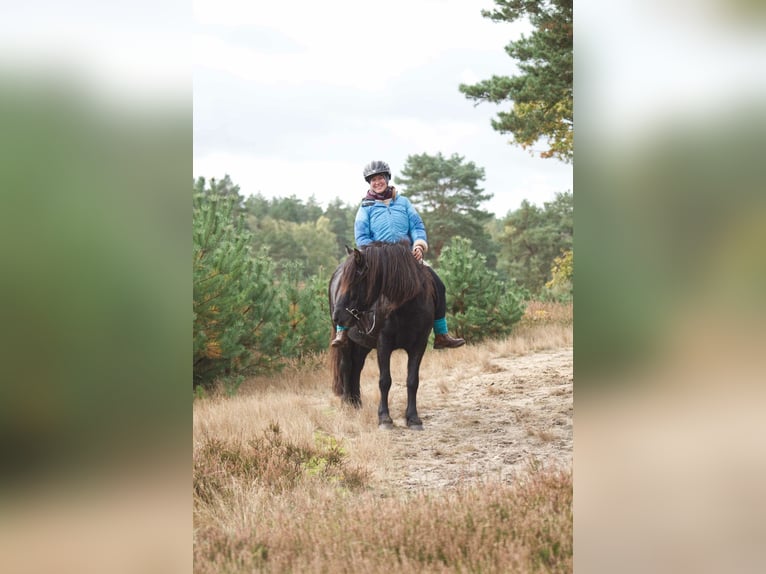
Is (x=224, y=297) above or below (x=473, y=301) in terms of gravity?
above

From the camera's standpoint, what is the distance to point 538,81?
1003 cm

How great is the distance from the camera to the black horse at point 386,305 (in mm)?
5906

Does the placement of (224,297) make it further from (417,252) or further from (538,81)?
(538,81)

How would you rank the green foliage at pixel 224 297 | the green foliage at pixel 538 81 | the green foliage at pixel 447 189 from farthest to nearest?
the green foliage at pixel 447 189 → the green foliage at pixel 538 81 → the green foliage at pixel 224 297

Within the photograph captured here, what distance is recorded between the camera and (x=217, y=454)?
4609mm

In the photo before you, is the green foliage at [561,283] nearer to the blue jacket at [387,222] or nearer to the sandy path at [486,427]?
the sandy path at [486,427]

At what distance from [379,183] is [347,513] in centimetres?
353

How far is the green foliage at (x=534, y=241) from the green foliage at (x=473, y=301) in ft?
46.3

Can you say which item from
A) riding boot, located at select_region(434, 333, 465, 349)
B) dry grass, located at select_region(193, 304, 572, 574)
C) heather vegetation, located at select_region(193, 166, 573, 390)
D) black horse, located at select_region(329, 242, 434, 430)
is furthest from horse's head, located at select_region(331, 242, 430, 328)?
heather vegetation, located at select_region(193, 166, 573, 390)

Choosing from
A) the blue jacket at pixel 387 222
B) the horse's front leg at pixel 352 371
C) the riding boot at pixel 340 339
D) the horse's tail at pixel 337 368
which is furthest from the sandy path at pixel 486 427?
the blue jacket at pixel 387 222

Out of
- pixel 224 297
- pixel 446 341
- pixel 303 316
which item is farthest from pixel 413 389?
pixel 303 316
